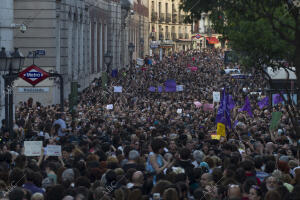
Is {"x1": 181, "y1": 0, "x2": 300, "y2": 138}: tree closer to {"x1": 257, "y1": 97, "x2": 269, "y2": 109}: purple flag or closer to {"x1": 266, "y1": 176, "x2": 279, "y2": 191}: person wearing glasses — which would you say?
{"x1": 266, "y1": 176, "x2": 279, "y2": 191}: person wearing glasses

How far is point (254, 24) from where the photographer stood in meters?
19.8

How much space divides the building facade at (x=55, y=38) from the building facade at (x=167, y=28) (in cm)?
4776

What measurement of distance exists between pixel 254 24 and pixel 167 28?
99.9m

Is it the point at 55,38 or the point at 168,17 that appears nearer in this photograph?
the point at 55,38

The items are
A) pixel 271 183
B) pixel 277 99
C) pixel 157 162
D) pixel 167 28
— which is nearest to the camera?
pixel 271 183

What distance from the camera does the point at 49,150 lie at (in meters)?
13.2

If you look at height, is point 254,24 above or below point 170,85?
above

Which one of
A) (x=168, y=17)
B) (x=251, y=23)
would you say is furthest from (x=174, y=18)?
(x=251, y=23)

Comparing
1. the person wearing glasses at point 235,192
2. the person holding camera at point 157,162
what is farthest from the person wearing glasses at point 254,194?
the person holding camera at point 157,162

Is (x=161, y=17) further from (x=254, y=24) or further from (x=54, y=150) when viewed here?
(x=54, y=150)

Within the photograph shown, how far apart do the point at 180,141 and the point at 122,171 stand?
5.72 metres

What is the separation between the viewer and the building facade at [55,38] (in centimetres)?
3747

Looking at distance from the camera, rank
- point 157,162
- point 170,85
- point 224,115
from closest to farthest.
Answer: point 157,162 → point 224,115 → point 170,85

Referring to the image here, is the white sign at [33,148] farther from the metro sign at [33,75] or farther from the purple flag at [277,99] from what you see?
the purple flag at [277,99]
